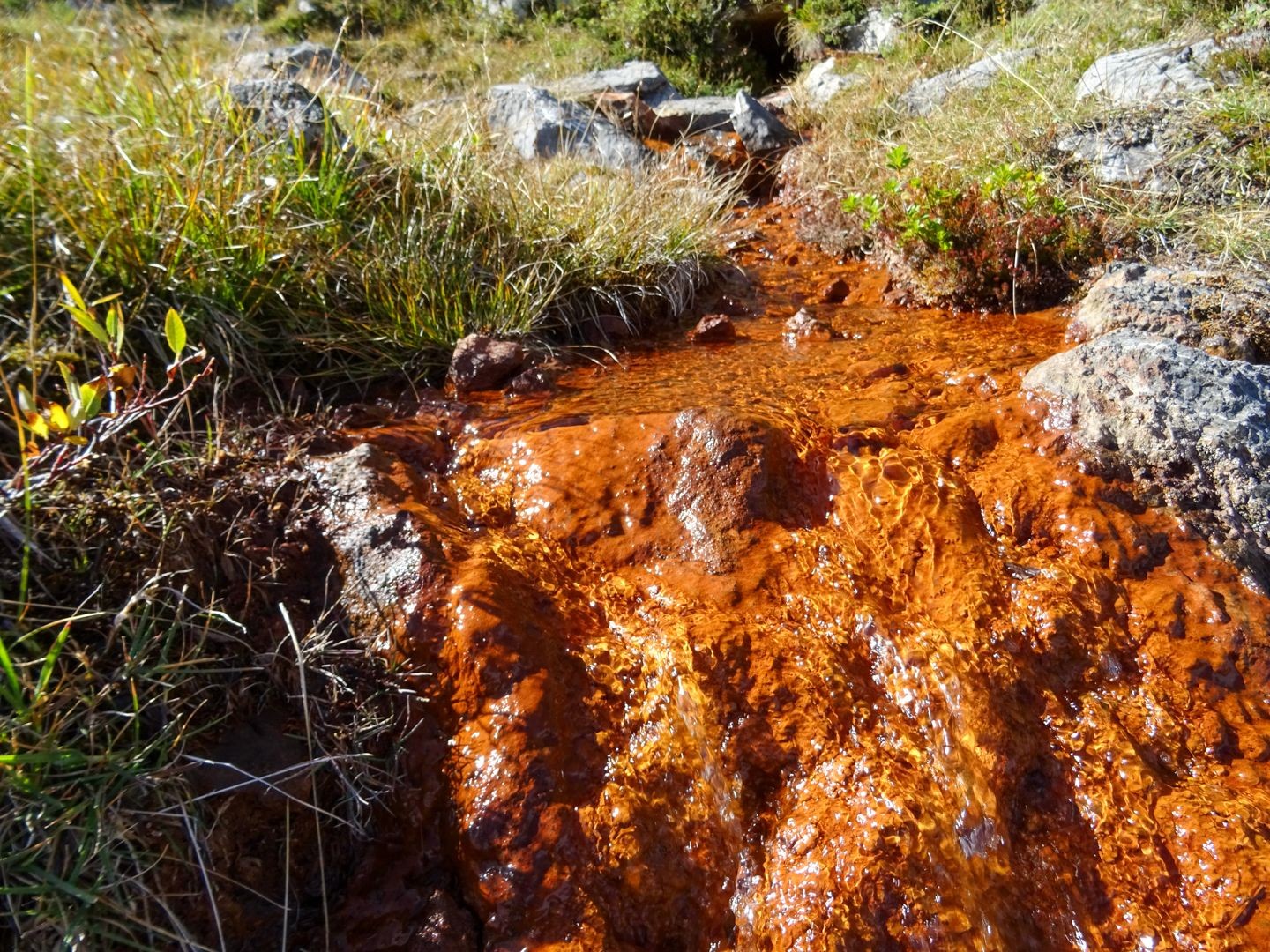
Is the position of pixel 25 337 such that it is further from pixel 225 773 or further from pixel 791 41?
pixel 791 41

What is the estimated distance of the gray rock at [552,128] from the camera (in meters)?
6.14

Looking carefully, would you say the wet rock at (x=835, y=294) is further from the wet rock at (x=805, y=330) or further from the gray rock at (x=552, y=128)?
the gray rock at (x=552, y=128)

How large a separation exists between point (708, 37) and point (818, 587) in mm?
9135

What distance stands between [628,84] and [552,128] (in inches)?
96.0

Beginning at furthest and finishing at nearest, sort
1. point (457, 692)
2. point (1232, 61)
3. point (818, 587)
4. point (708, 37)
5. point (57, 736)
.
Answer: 1. point (708, 37)
2. point (1232, 61)
3. point (818, 587)
4. point (457, 692)
5. point (57, 736)

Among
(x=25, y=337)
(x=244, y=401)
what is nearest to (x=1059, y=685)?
Answer: (x=244, y=401)

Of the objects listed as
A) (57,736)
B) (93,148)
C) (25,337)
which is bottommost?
(57,736)

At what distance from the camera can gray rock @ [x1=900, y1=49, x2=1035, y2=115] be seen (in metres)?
6.54

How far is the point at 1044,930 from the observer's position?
6.50 ft

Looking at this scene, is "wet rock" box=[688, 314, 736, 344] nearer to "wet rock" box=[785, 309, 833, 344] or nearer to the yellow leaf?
"wet rock" box=[785, 309, 833, 344]

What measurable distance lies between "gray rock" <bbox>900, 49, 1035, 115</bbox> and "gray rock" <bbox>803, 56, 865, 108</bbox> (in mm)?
860

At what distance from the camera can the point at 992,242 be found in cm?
429

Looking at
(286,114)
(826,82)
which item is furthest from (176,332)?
(826,82)

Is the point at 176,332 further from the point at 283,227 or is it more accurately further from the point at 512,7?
the point at 512,7
